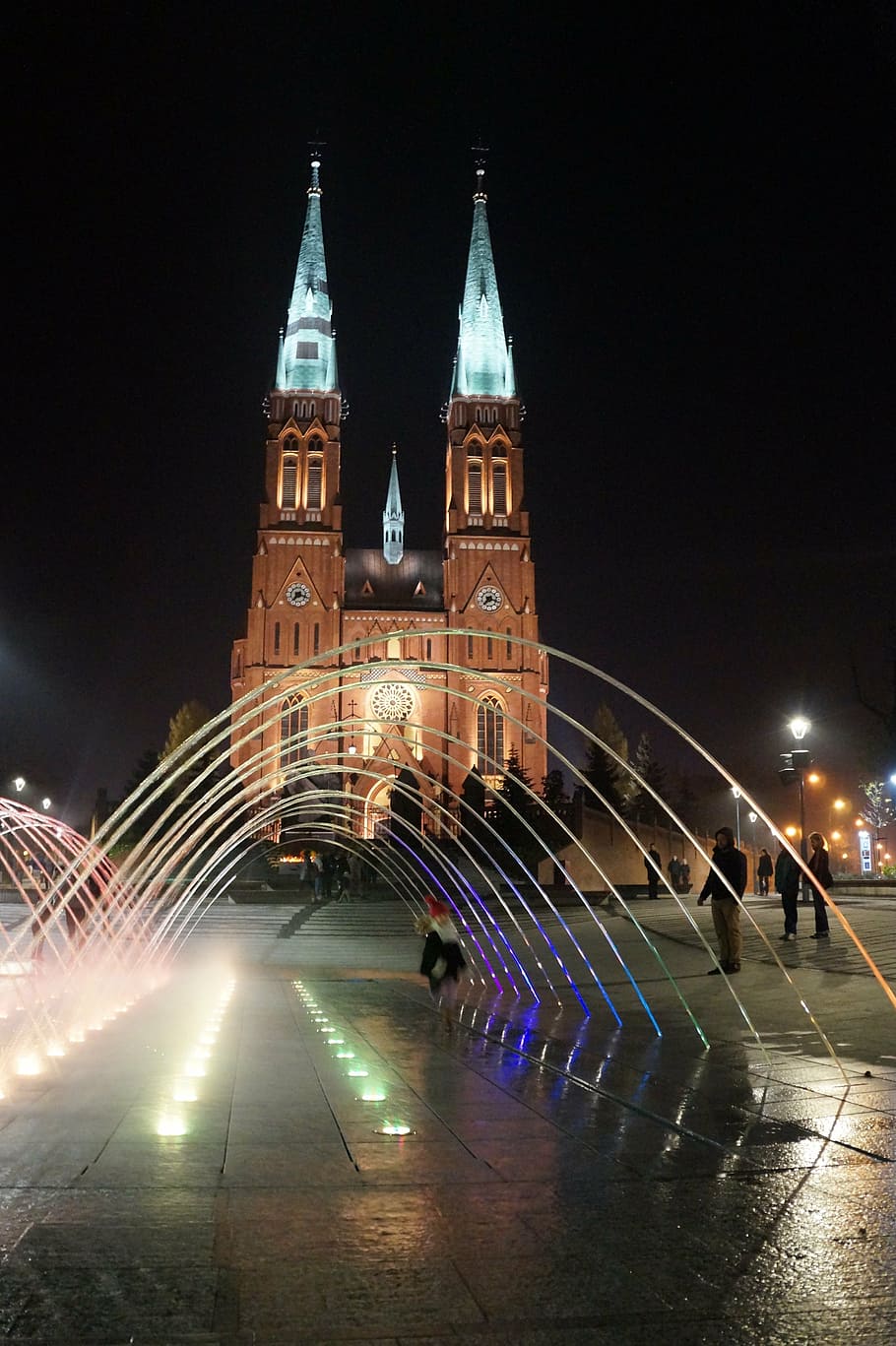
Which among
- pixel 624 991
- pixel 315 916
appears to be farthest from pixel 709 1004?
pixel 315 916

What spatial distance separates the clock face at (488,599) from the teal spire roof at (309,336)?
67.0ft

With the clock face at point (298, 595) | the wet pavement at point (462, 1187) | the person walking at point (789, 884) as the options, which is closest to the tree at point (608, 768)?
the clock face at point (298, 595)

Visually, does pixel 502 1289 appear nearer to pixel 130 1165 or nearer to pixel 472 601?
pixel 130 1165

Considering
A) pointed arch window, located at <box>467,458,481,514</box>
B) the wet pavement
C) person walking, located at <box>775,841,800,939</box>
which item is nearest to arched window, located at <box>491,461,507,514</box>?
pointed arch window, located at <box>467,458,481,514</box>

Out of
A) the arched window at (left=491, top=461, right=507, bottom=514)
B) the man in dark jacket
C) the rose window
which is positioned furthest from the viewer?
the arched window at (left=491, top=461, right=507, bottom=514)

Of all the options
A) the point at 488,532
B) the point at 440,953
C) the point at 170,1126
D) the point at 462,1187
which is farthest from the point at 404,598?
the point at 462,1187

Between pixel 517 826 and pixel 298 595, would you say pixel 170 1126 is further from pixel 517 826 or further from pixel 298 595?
pixel 298 595

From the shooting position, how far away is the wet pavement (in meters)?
→ 3.89

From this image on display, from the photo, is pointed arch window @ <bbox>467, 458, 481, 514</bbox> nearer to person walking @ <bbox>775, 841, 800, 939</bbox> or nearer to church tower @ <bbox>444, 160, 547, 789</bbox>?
church tower @ <bbox>444, 160, 547, 789</bbox>

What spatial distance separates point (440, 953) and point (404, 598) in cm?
7772

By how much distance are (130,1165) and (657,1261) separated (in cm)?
294

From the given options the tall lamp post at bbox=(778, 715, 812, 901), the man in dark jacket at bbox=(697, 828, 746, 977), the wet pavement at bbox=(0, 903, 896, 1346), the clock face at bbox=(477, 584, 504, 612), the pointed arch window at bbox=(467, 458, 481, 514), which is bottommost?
the wet pavement at bbox=(0, 903, 896, 1346)

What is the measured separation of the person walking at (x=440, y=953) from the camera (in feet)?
42.3

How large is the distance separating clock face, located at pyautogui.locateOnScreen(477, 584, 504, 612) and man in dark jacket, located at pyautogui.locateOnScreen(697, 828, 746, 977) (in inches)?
2643
